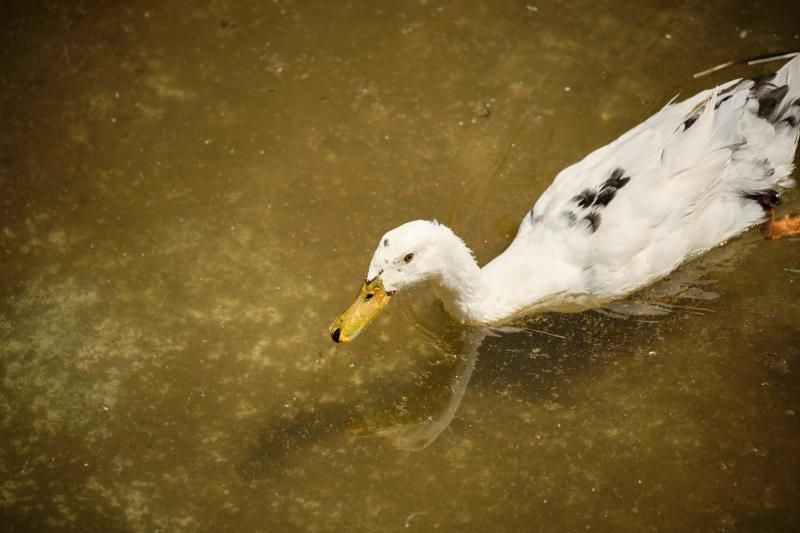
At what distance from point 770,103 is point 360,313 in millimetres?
2319

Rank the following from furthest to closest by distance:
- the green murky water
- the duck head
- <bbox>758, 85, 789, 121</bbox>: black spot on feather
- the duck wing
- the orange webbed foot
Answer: the orange webbed foot, <bbox>758, 85, 789, 121</bbox>: black spot on feather, the duck wing, the green murky water, the duck head

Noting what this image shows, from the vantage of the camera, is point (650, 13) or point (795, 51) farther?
point (650, 13)

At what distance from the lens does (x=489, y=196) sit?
4754mm

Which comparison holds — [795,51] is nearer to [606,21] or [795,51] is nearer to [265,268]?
[606,21]

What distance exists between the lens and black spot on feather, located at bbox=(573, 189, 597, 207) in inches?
159

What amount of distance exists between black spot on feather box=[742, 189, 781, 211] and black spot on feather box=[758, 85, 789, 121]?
0.38 m

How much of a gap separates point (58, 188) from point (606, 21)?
3.65 meters

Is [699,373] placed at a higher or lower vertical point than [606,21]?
lower

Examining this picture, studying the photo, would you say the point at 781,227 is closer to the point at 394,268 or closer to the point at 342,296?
the point at 394,268

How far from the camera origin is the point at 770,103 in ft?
13.6

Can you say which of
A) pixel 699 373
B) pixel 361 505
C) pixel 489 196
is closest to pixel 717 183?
pixel 699 373

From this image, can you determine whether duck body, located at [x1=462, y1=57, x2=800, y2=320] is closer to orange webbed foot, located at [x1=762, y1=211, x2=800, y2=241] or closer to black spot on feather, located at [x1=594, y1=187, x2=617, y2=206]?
black spot on feather, located at [x1=594, y1=187, x2=617, y2=206]

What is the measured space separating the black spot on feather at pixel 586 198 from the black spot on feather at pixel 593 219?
0.20ft

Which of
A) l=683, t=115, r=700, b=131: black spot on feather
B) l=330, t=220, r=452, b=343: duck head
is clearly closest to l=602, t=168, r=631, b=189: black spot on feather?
l=683, t=115, r=700, b=131: black spot on feather
